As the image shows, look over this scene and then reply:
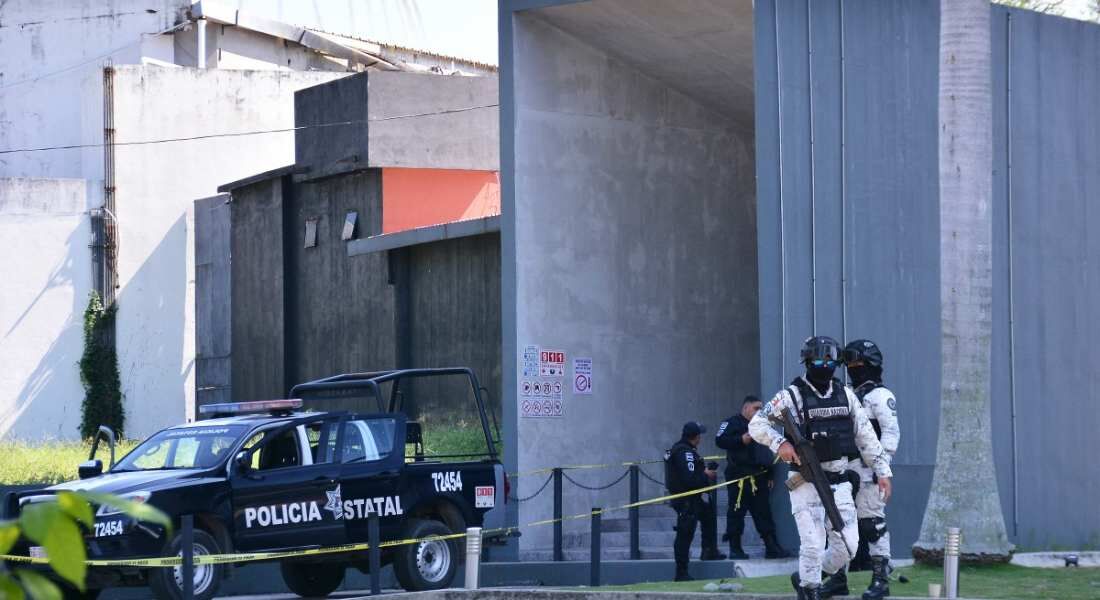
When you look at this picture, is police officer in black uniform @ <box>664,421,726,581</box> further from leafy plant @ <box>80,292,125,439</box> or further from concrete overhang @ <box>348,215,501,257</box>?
leafy plant @ <box>80,292,125,439</box>

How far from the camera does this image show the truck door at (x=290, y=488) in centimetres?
1304

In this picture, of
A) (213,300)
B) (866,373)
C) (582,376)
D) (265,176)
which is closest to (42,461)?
(265,176)

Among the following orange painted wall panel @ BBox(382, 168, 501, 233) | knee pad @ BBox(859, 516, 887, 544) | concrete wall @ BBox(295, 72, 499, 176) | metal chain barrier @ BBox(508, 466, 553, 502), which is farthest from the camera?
concrete wall @ BBox(295, 72, 499, 176)

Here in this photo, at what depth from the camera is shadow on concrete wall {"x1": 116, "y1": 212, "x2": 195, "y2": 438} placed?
40.6 m

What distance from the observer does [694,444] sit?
14.6 meters

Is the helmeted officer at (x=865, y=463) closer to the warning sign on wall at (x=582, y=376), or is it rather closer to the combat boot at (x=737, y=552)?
the combat boot at (x=737, y=552)

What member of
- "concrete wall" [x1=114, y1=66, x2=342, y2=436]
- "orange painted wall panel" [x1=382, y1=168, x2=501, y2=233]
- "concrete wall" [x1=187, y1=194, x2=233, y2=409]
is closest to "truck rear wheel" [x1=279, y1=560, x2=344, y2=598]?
"orange painted wall panel" [x1=382, y1=168, x2=501, y2=233]

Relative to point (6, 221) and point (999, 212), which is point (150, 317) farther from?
point (999, 212)

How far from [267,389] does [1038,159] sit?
66.3 feet

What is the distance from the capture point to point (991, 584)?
34.8ft

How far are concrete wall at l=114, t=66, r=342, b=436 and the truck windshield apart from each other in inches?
1068

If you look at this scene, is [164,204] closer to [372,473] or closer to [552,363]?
[552,363]

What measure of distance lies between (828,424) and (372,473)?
18.6 feet

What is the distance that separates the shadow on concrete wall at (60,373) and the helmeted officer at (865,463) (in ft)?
109
